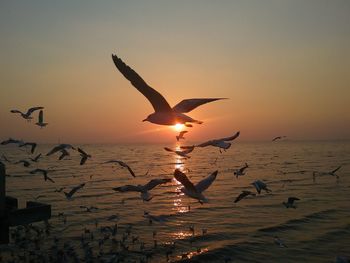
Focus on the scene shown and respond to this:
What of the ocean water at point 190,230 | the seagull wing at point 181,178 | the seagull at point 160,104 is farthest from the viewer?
the ocean water at point 190,230

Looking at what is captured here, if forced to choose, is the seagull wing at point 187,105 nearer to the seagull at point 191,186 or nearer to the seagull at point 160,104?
the seagull at point 160,104

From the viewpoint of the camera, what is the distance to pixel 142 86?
666 centimetres

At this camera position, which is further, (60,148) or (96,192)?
(96,192)

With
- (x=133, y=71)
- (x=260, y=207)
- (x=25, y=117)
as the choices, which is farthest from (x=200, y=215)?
(x=133, y=71)

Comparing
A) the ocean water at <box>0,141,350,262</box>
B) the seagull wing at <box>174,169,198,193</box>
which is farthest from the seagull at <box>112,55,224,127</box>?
the ocean water at <box>0,141,350,262</box>

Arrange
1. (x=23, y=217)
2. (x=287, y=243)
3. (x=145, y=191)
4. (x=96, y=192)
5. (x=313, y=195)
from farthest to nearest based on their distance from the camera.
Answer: (x=96, y=192) < (x=313, y=195) < (x=287, y=243) < (x=23, y=217) < (x=145, y=191)

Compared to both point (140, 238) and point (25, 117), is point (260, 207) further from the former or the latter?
point (25, 117)

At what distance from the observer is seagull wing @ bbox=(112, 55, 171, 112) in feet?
20.7

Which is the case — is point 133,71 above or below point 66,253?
above

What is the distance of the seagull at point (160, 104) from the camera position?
252 inches

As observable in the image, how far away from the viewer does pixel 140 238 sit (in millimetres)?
16609

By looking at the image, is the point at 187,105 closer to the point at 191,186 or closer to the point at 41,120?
the point at 191,186

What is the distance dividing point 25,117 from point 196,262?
30.5ft

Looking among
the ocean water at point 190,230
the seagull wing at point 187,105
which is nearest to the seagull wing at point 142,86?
the seagull wing at point 187,105
